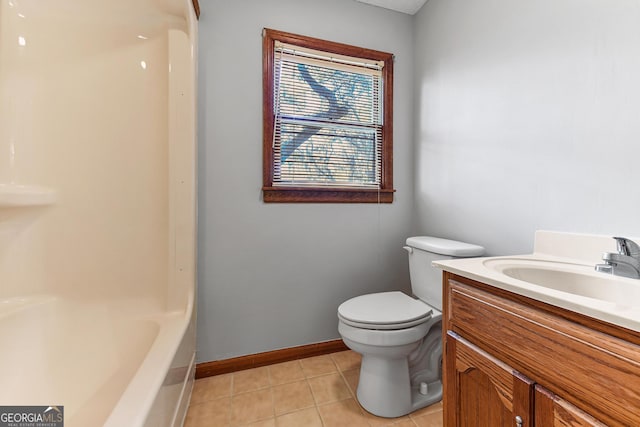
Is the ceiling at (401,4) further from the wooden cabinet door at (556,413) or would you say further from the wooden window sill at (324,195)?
the wooden cabinet door at (556,413)

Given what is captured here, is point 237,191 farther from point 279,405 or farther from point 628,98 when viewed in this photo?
point 628,98

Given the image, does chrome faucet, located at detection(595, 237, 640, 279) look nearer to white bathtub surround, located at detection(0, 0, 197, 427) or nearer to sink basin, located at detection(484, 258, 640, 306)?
sink basin, located at detection(484, 258, 640, 306)

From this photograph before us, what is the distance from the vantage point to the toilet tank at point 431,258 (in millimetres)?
1289

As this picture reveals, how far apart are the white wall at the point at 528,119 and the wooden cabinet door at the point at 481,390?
66 centimetres

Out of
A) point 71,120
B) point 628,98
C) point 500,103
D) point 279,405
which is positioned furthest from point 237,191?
point 628,98

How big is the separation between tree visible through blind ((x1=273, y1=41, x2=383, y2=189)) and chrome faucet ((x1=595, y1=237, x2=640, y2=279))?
1219mm

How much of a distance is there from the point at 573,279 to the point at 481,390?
1.53ft

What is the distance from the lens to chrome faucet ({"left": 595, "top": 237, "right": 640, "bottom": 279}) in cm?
73

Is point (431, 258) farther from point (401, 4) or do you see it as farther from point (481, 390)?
point (401, 4)

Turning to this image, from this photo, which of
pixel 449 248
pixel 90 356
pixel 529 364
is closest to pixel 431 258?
pixel 449 248

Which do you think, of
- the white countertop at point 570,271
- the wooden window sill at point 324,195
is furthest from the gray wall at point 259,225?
the white countertop at point 570,271

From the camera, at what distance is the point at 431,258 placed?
1.43 meters

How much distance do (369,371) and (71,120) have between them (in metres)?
1.81

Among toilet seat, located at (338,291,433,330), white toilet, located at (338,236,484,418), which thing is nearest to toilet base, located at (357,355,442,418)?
white toilet, located at (338,236,484,418)
